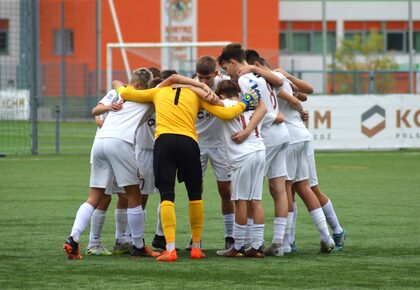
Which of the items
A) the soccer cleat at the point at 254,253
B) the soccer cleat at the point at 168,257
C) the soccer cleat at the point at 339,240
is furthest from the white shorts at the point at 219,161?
the soccer cleat at the point at 168,257

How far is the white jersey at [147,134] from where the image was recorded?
441 inches

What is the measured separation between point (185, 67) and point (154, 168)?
25.7 m

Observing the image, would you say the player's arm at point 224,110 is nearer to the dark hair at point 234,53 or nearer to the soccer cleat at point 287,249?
the dark hair at point 234,53

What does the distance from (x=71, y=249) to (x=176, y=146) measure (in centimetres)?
130

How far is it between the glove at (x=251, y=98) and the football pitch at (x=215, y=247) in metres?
1.41

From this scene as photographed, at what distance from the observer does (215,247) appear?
1159 cm

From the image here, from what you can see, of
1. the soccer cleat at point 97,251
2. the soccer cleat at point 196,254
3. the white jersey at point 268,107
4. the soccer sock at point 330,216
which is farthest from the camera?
the soccer sock at point 330,216

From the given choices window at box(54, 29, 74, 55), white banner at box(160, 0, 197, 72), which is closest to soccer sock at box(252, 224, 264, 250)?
window at box(54, 29, 74, 55)

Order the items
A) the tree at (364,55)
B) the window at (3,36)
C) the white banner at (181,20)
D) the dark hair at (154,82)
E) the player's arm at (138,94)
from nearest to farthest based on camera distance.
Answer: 1. the player's arm at (138,94)
2. the dark hair at (154,82)
3. the window at (3,36)
4. the white banner at (181,20)
5. the tree at (364,55)

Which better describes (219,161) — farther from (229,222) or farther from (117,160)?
(117,160)

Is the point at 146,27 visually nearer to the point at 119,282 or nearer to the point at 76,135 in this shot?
the point at 76,135

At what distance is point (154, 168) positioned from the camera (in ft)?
34.3

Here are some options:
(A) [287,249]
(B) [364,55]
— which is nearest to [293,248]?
(A) [287,249]

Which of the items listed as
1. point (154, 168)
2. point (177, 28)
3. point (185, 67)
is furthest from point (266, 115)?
point (177, 28)
